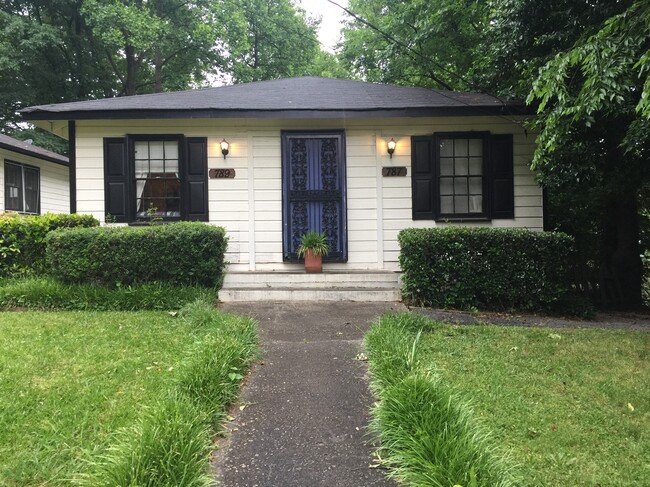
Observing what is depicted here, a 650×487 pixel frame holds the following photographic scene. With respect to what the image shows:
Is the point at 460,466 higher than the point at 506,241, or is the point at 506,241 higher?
the point at 506,241

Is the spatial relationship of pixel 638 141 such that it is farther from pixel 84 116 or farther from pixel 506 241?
pixel 84 116

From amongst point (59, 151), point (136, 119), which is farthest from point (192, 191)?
point (59, 151)

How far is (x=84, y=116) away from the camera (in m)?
7.09

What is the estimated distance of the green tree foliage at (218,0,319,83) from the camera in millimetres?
21531

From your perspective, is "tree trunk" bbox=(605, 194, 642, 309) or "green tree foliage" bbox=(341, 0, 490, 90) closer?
"tree trunk" bbox=(605, 194, 642, 309)

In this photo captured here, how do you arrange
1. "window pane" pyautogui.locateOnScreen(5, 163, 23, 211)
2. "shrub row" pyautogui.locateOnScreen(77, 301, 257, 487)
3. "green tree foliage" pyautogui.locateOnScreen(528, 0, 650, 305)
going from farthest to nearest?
"window pane" pyautogui.locateOnScreen(5, 163, 23, 211) → "green tree foliage" pyautogui.locateOnScreen(528, 0, 650, 305) → "shrub row" pyautogui.locateOnScreen(77, 301, 257, 487)

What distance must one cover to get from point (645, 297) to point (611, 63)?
647 cm

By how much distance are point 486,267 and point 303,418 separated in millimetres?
4156

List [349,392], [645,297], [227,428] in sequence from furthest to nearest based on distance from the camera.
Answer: [645,297] → [349,392] → [227,428]

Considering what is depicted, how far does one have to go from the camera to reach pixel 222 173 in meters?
7.62

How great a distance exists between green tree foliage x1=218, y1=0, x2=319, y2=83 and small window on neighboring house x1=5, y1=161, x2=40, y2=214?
1111 cm

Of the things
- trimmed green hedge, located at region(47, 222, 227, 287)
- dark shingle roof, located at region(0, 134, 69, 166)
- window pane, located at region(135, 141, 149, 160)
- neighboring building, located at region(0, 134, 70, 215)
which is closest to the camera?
trimmed green hedge, located at region(47, 222, 227, 287)

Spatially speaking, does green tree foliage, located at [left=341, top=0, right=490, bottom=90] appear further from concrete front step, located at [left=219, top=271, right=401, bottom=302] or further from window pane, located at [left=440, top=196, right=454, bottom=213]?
concrete front step, located at [left=219, top=271, right=401, bottom=302]

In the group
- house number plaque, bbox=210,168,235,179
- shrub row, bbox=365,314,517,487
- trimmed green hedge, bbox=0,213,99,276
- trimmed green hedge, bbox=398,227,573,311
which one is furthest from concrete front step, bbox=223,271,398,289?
shrub row, bbox=365,314,517,487
